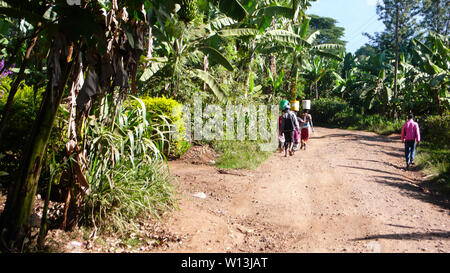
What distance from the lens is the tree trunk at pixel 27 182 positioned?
3.23m

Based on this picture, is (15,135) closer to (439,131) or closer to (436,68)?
(439,131)

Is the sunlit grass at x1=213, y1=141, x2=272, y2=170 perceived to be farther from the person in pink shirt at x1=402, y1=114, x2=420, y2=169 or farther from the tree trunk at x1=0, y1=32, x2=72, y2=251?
the tree trunk at x1=0, y1=32, x2=72, y2=251

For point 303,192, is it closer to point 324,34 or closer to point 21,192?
point 21,192

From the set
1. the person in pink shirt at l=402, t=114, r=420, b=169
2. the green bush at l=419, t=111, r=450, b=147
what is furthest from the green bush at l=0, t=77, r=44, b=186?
the green bush at l=419, t=111, r=450, b=147

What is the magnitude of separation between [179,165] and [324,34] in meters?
38.5

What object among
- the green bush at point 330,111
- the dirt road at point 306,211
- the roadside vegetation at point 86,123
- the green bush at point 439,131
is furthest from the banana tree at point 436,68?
the dirt road at point 306,211

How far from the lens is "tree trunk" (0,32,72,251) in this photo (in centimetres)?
323

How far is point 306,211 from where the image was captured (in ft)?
19.9

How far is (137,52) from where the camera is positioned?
13.0ft

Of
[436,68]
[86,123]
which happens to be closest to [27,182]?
[86,123]

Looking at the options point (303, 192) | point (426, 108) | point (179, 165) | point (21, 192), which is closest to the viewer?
point (21, 192)

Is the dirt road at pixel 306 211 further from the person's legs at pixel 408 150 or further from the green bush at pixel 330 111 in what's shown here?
the green bush at pixel 330 111

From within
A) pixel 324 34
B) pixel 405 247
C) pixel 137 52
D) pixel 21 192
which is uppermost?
pixel 324 34

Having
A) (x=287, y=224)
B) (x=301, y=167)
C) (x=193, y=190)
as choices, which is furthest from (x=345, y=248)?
(x=301, y=167)
